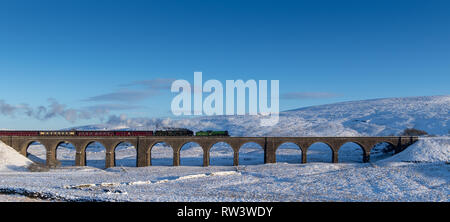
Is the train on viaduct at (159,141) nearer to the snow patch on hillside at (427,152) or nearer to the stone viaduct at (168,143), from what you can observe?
the stone viaduct at (168,143)

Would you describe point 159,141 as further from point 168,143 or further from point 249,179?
point 249,179

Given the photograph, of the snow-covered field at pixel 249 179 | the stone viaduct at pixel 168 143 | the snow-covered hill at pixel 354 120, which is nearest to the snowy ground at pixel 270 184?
the snow-covered field at pixel 249 179

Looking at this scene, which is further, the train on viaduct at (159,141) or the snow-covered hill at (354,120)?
the snow-covered hill at (354,120)

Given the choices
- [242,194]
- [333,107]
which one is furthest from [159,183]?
[333,107]

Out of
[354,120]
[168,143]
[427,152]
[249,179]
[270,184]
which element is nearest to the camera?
[270,184]

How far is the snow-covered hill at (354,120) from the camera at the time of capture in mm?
116525

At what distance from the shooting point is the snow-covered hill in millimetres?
116525

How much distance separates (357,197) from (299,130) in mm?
97314

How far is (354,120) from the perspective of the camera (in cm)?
13488

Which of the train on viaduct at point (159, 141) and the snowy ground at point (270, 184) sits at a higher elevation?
the train on viaduct at point (159, 141)

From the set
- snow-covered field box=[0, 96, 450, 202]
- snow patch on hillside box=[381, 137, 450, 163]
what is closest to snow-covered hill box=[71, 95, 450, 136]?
snow-covered field box=[0, 96, 450, 202]

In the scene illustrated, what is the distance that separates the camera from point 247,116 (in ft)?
571

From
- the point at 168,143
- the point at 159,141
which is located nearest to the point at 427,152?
the point at 168,143
